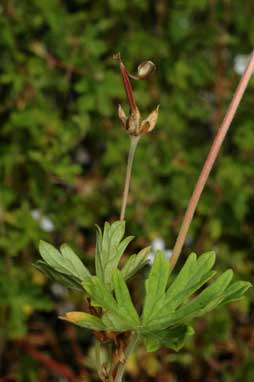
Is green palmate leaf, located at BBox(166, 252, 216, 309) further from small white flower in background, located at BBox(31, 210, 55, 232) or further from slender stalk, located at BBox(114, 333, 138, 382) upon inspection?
small white flower in background, located at BBox(31, 210, 55, 232)

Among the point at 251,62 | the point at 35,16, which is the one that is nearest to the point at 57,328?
the point at 35,16

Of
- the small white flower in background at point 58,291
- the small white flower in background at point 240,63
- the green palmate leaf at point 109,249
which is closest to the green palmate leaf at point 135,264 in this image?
the green palmate leaf at point 109,249

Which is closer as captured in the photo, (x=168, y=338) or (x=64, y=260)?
(x=168, y=338)

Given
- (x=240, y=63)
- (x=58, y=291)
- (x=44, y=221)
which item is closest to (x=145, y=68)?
(x=44, y=221)

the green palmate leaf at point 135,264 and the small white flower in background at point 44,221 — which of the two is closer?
the green palmate leaf at point 135,264

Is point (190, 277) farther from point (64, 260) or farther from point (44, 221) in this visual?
point (44, 221)

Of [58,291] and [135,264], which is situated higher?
[58,291]

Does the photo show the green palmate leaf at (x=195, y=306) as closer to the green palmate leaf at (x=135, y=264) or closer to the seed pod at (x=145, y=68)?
the green palmate leaf at (x=135, y=264)
